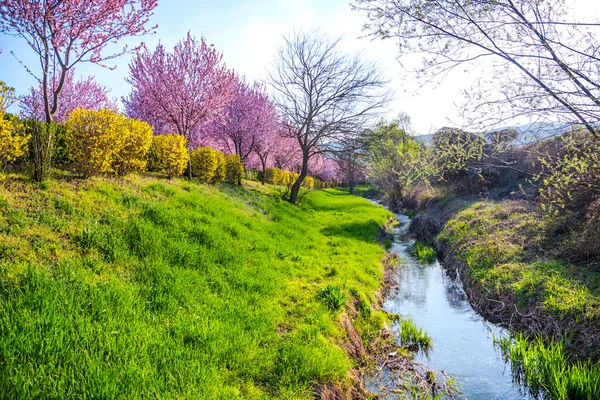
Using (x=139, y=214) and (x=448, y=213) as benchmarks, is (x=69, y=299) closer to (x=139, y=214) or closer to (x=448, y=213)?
(x=139, y=214)

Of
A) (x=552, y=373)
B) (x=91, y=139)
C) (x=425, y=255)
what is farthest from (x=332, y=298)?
(x=425, y=255)

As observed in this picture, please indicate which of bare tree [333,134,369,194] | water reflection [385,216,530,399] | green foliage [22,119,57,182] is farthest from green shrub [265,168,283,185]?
green foliage [22,119,57,182]

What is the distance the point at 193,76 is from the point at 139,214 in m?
9.87

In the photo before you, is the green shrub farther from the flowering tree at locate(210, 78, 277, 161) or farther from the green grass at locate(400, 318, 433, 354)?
the green grass at locate(400, 318, 433, 354)

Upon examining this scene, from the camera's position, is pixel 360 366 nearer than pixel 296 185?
Yes

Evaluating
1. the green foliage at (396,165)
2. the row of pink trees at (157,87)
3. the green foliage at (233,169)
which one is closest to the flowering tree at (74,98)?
the row of pink trees at (157,87)

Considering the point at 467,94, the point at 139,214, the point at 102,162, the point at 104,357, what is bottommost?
the point at 104,357

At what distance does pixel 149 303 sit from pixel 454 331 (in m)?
6.34

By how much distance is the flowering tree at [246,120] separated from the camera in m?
21.7

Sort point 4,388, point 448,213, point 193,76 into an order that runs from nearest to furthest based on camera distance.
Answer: point 4,388
point 193,76
point 448,213

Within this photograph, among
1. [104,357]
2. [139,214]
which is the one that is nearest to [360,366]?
[104,357]

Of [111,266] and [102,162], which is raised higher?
[102,162]

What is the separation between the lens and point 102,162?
7.84 meters

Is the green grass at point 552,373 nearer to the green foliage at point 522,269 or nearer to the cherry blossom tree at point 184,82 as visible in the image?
the green foliage at point 522,269
